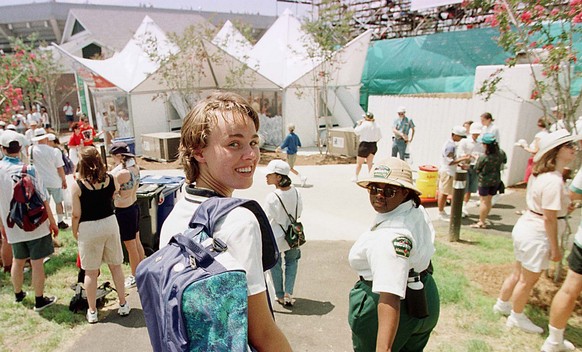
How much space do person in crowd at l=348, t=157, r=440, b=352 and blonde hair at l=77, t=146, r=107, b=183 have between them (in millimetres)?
2802

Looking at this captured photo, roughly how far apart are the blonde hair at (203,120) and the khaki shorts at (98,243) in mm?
3015

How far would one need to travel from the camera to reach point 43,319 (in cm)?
421

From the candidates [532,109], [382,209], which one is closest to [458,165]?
[532,109]

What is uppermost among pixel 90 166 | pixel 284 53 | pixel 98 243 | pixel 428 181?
pixel 284 53

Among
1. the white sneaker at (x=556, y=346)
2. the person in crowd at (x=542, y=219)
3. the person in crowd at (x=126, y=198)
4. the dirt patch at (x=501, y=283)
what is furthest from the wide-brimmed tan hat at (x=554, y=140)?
the person in crowd at (x=126, y=198)

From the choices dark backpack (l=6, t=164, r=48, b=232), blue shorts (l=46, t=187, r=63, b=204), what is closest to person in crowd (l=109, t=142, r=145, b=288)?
dark backpack (l=6, t=164, r=48, b=232)

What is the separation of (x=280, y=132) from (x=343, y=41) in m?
4.32

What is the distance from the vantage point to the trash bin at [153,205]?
5371 mm

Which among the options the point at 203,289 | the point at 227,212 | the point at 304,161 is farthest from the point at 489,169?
the point at 304,161

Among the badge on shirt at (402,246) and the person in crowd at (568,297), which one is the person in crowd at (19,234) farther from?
the person in crowd at (568,297)

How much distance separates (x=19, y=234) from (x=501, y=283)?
5.65 metres

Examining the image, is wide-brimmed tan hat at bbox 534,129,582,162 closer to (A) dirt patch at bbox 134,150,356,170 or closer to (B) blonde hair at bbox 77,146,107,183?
(B) blonde hair at bbox 77,146,107,183

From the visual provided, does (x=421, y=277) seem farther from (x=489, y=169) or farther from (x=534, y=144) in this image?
(x=489, y=169)

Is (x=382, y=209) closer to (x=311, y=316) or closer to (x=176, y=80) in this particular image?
(x=311, y=316)
